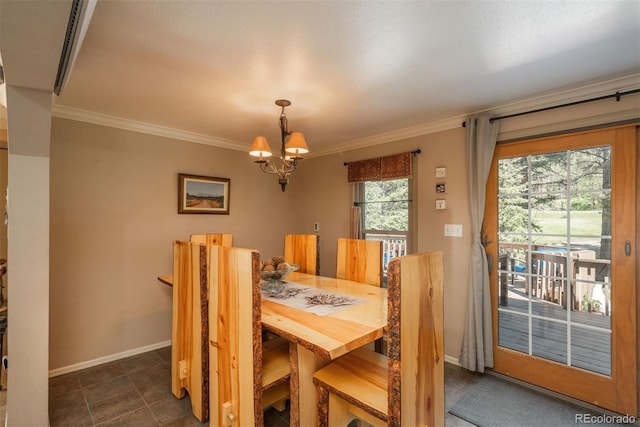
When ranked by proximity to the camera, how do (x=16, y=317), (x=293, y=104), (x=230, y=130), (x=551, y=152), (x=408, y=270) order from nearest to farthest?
(x=408, y=270) < (x=16, y=317) < (x=551, y=152) < (x=293, y=104) < (x=230, y=130)

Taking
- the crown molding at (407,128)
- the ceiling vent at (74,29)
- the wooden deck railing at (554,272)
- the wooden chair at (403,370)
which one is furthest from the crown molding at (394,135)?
the ceiling vent at (74,29)

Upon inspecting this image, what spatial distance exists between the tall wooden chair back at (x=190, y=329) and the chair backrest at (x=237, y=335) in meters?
0.22

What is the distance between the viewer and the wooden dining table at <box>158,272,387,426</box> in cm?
130

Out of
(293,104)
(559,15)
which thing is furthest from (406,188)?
(559,15)

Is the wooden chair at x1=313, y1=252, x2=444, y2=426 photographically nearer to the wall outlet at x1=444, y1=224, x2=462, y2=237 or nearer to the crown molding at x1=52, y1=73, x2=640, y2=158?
the wall outlet at x1=444, y1=224, x2=462, y2=237

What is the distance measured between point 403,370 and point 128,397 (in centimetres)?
220

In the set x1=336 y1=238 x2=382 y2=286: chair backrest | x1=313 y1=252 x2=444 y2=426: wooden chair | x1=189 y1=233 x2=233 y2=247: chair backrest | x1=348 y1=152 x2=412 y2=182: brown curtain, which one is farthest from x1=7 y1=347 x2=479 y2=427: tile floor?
x1=348 y1=152 x2=412 y2=182: brown curtain

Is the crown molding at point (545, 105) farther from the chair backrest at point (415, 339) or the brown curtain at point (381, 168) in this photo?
the chair backrest at point (415, 339)

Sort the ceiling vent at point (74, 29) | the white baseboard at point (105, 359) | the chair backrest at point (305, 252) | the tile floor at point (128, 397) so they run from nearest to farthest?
the ceiling vent at point (74, 29)
the tile floor at point (128, 397)
the white baseboard at point (105, 359)
the chair backrest at point (305, 252)

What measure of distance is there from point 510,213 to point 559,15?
1597 millimetres

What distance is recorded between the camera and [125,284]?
2.96 meters

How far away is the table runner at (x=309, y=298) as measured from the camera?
177 centimetres

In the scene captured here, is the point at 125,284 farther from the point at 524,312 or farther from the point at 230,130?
the point at 524,312

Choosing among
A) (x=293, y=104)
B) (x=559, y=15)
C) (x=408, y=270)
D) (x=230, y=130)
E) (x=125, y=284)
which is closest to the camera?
(x=408, y=270)
